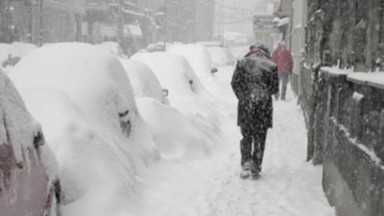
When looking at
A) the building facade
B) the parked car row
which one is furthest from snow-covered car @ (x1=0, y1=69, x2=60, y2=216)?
the building facade

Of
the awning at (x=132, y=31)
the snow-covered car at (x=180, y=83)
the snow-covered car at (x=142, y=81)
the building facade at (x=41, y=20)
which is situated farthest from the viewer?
the awning at (x=132, y=31)

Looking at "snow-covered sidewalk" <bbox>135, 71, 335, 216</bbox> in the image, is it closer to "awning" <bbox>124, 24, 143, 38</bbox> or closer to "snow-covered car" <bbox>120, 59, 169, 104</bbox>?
"snow-covered car" <bbox>120, 59, 169, 104</bbox>

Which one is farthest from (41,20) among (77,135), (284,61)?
(77,135)

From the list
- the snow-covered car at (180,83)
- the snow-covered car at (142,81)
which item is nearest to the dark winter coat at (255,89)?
the snow-covered car at (142,81)

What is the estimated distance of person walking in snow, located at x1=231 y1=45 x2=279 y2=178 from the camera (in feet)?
23.0

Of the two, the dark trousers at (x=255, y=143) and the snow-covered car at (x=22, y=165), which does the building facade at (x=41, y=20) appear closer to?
the dark trousers at (x=255, y=143)

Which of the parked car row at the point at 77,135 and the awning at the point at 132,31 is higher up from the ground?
the awning at the point at 132,31

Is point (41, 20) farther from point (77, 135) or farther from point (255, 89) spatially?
point (77, 135)

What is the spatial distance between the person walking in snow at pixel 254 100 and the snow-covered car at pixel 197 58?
43.2 feet

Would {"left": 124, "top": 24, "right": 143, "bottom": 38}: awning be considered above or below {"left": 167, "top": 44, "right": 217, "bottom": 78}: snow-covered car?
above

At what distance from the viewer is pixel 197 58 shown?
21578 mm

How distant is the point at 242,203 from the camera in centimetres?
575

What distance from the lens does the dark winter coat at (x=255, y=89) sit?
700 cm

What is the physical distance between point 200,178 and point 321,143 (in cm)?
169
